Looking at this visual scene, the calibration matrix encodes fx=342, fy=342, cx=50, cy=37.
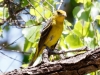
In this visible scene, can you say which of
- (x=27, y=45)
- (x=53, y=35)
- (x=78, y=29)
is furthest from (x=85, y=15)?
(x=53, y=35)

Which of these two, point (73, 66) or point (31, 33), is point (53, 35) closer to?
point (31, 33)

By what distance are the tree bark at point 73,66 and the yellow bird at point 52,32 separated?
3.37 ft

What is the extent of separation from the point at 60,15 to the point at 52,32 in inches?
10.0

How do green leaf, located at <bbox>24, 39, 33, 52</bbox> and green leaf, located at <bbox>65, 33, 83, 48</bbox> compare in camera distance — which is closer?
green leaf, located at <bbox>65, 33, 83, 48</bbox>

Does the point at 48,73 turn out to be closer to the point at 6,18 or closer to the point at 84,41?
the point at 84,41

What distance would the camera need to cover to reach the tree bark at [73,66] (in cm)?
215

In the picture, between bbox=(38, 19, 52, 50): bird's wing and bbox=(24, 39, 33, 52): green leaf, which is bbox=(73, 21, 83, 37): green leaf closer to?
bbox=(24, 39, 33, 52): green leaf

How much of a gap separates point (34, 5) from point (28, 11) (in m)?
0.17

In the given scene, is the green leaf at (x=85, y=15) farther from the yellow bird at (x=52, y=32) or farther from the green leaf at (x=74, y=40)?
the yellow bird at (x=52, y=32)

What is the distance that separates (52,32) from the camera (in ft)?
11.9

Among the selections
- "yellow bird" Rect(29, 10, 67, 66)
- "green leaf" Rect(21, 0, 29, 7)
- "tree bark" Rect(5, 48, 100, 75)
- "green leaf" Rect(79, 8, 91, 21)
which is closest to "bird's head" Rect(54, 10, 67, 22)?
"yellow bird" Rect(29, 10, 67, 66)

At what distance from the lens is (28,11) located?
11.5ft

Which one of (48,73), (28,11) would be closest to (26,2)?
(28,11)

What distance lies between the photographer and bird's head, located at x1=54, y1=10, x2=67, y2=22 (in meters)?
3.39
